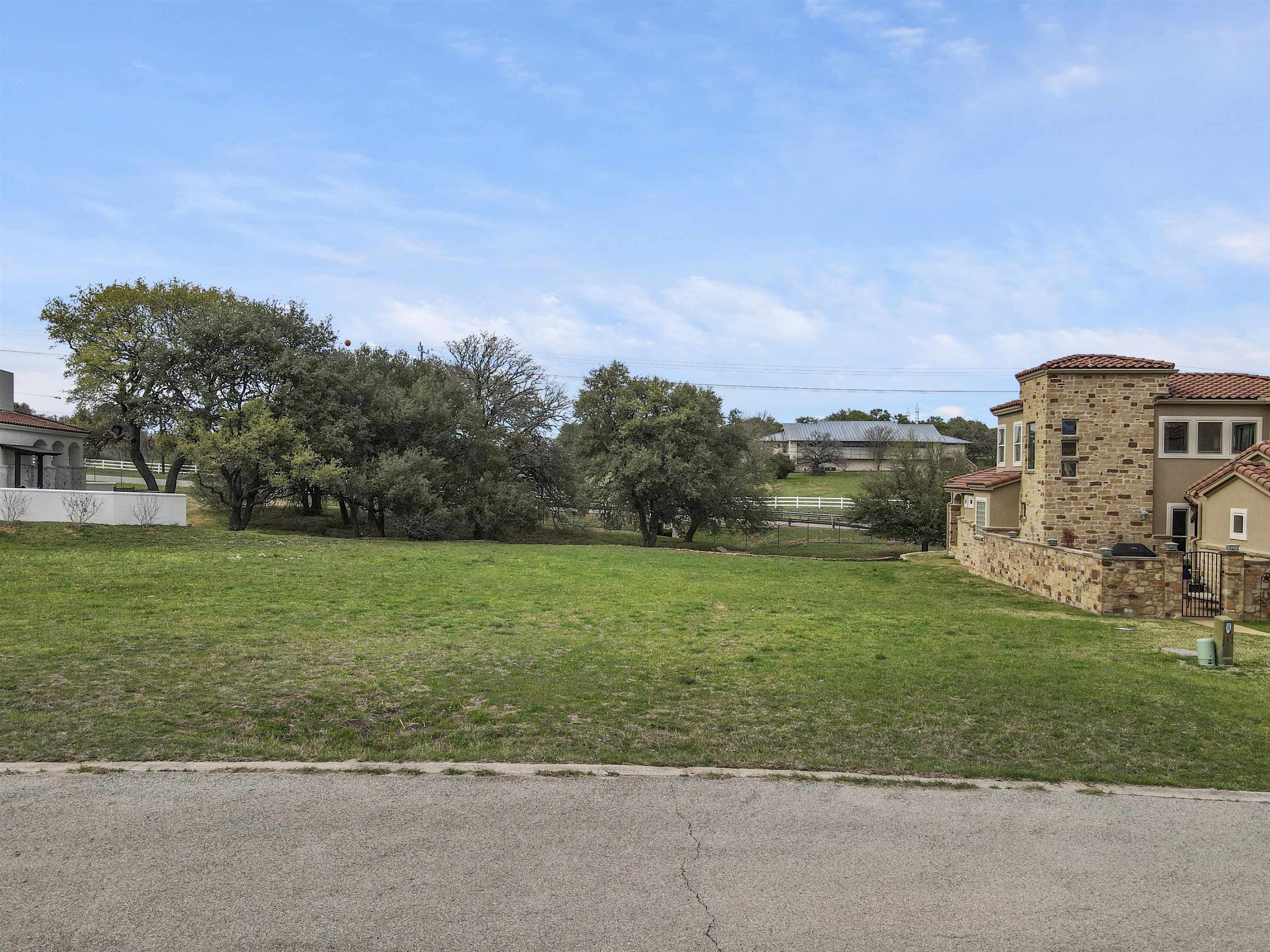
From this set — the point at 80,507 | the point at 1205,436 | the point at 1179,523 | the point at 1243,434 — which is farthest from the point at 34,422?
the point at 1243,434

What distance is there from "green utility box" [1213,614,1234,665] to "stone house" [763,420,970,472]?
79.3 meters

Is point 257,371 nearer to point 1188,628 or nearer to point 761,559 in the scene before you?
point 761,559

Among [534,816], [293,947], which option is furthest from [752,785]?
[293,947]

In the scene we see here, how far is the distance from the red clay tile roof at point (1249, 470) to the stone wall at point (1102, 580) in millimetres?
4293

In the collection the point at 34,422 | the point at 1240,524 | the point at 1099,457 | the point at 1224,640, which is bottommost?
the point at 1224,640

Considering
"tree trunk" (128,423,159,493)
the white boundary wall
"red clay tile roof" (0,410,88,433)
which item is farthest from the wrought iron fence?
the white boundary wall

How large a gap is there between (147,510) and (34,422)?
1144cm

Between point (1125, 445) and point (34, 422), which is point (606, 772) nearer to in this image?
point (1125, 445)

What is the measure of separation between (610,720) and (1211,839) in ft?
16.9

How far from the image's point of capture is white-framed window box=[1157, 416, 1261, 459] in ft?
87.0

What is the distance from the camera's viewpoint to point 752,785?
6.98m

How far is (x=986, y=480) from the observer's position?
103ft

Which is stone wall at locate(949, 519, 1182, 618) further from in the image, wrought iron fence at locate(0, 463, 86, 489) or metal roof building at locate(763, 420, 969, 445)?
metal roof building at locate(763, 420, 969, 445)

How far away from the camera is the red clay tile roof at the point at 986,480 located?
1183 inches
